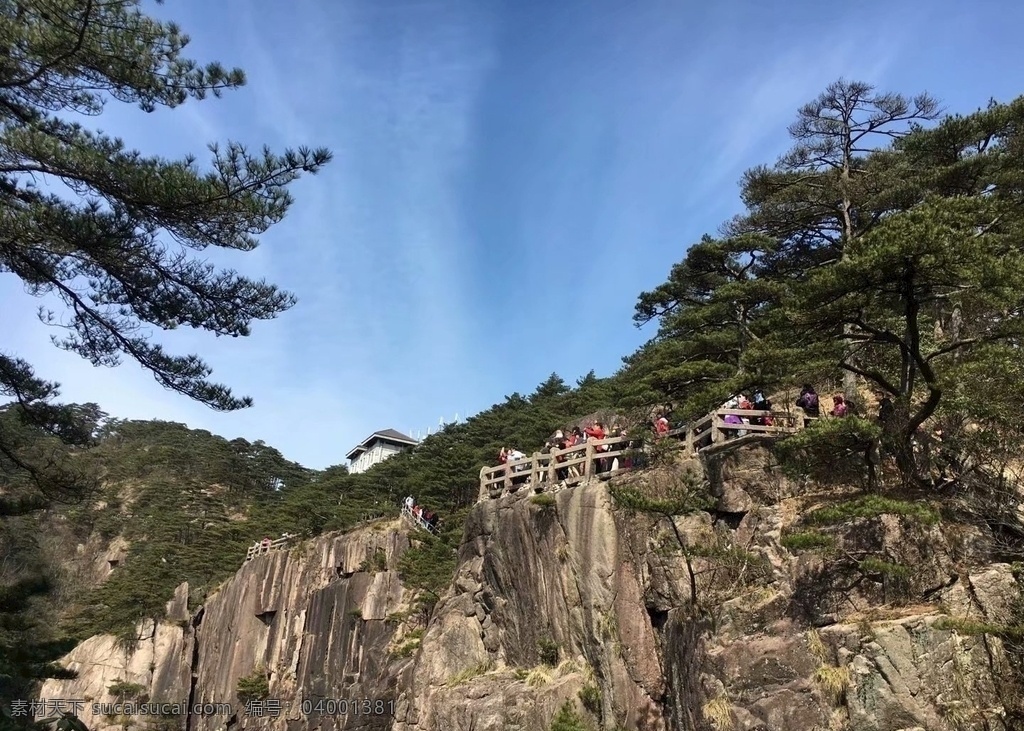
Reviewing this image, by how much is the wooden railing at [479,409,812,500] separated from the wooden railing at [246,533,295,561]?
64.6 feet

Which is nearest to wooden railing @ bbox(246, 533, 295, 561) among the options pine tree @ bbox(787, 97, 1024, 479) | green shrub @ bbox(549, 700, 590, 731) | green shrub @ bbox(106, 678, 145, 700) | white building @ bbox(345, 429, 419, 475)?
green shrub @ bbox(106, 678, 145, 700)

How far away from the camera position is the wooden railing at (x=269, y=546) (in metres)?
33.5

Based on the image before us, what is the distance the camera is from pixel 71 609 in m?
43.7

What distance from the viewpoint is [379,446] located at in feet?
178

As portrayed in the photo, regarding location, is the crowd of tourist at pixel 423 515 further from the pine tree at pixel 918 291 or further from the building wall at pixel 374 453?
the building wall at pixel 374 453

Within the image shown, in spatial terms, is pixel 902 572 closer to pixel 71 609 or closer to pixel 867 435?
pixel 867 435

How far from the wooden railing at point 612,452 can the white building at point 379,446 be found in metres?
36.6

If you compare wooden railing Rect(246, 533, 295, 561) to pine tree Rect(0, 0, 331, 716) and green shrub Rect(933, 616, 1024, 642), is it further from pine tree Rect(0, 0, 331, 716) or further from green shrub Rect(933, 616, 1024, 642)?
green shrub Rect(933, 616, 1024, 642)

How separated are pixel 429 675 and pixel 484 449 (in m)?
14.8

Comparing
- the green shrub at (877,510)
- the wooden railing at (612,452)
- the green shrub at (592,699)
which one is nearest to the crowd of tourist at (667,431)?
the wooden railing at (612,452)

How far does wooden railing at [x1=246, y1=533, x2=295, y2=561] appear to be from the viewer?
33.5m

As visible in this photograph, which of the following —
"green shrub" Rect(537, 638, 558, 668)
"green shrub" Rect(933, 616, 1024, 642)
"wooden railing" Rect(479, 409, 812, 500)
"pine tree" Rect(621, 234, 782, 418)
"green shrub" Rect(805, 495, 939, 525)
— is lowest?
"green shrub" Rect(537, 638, 558, 668)

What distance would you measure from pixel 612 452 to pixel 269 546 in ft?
81.9

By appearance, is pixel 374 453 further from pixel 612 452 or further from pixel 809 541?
pixel 809 541
